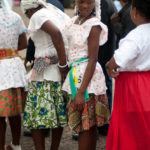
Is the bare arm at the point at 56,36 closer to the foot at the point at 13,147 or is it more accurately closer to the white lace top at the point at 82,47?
the white lace top at the point at 82,47

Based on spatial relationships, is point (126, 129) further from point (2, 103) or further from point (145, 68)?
point (2, 103)

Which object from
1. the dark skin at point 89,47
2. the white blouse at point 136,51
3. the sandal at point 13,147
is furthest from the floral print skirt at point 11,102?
the white blouse at point 136,51

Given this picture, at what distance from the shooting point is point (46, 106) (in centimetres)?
310

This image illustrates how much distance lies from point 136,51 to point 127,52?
80 millimetres

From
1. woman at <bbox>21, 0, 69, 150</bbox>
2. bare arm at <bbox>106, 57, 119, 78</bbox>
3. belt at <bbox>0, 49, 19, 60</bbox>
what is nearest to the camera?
bare arm at <bbox>106, 57, 119, 78</bbox>

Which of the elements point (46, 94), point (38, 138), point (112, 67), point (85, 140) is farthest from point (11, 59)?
point (112, 67)

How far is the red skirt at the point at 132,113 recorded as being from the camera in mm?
2473

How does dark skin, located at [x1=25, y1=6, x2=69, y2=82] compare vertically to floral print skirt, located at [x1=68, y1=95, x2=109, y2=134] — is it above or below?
above

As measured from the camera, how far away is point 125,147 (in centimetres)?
254

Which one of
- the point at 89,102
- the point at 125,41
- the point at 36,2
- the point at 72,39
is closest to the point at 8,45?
the point at 36,2

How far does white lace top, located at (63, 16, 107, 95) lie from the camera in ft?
9.22

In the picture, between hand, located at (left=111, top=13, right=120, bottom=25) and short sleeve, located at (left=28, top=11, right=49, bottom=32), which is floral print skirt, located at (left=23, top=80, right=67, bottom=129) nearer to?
short sleeve, located at (left=28, top=11, right=49, bottom=32)

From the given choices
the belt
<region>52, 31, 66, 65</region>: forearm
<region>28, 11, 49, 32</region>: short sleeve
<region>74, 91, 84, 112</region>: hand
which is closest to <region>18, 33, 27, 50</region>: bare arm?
the belt

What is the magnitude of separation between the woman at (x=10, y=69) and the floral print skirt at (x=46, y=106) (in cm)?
26
